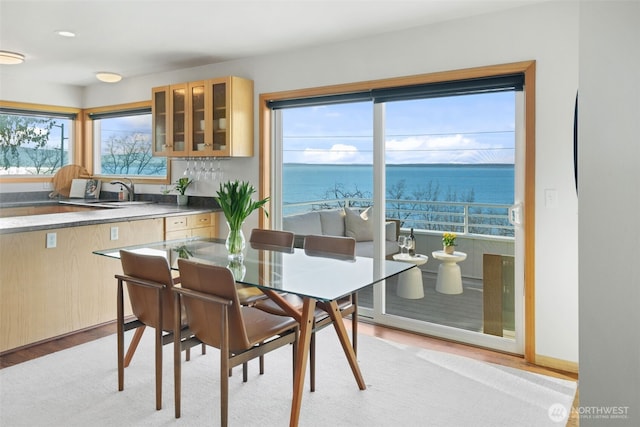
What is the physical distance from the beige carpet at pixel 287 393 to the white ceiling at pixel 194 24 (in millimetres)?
2314

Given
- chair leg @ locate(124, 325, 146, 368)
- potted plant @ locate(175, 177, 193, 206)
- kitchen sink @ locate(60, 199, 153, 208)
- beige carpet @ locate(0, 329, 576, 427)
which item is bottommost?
beige carpet @ locate(0, 329, 576, 427)

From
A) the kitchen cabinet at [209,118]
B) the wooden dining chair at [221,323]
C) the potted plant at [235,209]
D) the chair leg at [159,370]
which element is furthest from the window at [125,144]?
the wooden dining chair at [221,323]

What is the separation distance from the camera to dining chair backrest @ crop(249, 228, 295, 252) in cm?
327

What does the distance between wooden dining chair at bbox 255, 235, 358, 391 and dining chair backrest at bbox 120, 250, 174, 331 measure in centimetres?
59

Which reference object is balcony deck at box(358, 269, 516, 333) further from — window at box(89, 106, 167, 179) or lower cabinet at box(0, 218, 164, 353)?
window at box(89, 106, 167, 179)

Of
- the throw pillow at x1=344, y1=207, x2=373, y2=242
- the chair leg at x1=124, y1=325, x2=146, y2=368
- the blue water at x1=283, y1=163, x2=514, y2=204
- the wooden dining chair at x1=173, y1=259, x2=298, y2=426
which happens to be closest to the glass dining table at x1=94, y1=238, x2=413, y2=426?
the wooden dining chair at x1=173, y1=259, x2=298, y2=426

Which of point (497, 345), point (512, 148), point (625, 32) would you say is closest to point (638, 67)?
point (625, 32)

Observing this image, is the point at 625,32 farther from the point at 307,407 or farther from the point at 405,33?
the point at 405,33

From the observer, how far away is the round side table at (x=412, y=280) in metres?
3.72

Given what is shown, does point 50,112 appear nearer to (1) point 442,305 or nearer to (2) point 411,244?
(2) point 411,244

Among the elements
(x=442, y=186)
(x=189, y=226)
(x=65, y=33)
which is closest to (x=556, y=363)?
(x=442, y=186)

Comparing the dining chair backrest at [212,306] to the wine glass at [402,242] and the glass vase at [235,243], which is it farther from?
the wine glass at [402,242]

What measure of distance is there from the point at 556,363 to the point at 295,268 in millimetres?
1843

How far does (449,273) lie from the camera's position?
3.59 m
